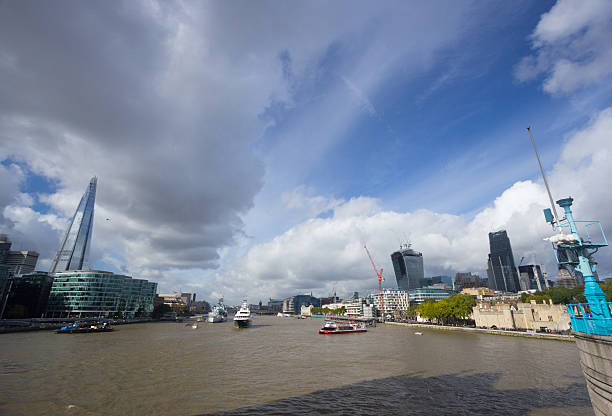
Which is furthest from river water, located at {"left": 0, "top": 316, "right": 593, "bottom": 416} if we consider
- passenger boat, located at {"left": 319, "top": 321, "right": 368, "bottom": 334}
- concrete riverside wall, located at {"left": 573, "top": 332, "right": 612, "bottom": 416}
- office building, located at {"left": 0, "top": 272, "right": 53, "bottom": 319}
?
office building, located at {"left": 0, "top": 272, "right": 53, "bottom": 319}

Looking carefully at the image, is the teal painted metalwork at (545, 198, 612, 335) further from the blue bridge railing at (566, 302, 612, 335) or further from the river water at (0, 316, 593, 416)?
the river water at (0, 316, 593, 416)

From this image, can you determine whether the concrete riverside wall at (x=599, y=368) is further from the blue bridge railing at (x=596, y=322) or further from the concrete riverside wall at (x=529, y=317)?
the concrete riverside wall at (x=529, y=317)

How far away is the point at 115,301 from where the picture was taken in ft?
520

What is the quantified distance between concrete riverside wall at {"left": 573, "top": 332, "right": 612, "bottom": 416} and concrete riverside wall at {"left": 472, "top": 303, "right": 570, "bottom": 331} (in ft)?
304

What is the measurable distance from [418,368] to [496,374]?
9.03 meters

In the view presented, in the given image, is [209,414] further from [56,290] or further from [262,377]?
[56,290]

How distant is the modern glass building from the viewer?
14488cm

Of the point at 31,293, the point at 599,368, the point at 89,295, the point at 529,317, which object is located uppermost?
the point at 31,293

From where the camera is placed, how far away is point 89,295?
149 metres

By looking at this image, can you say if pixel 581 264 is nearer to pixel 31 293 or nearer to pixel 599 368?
pixel 599 368

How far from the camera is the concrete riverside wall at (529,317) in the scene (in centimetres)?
8455

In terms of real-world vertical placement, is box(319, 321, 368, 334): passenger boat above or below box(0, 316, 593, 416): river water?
below

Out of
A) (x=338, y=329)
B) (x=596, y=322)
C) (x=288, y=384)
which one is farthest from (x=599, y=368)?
(x=338, y=329)

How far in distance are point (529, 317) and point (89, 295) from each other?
19854cm
